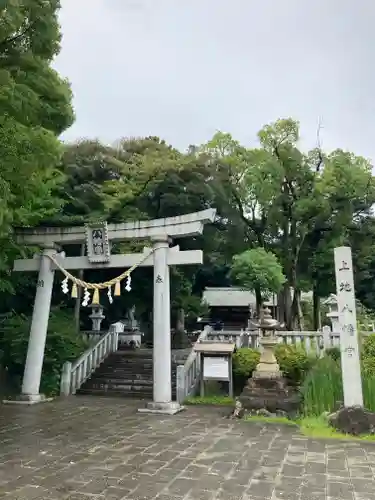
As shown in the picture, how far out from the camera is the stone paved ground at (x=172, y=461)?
14.0ft

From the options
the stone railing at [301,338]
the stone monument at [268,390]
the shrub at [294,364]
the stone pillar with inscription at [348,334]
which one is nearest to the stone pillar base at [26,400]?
the stone monument at [268,390]

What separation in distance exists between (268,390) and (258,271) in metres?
11.8

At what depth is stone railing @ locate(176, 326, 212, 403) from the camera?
420 inches

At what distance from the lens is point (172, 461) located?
5324 mm

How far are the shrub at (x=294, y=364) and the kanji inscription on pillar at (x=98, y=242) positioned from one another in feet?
16.9

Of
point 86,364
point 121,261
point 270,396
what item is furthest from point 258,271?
point 270,396

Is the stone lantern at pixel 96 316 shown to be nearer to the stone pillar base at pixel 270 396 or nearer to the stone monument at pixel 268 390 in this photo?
the stone monument at pixel 268 390

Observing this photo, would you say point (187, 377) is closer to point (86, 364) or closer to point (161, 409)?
point (161, 409)

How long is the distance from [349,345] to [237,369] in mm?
4300

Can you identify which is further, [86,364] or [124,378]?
[86,364]

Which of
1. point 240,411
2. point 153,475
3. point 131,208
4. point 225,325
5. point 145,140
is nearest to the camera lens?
point 153,475

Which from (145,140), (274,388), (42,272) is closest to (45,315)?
(42,272)

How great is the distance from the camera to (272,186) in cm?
2342

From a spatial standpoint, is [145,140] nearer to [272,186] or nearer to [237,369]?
[272,186]
